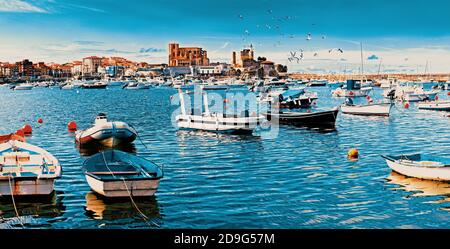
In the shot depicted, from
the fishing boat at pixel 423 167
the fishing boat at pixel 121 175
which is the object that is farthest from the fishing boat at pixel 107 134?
the fishing boat at pixel 423 167

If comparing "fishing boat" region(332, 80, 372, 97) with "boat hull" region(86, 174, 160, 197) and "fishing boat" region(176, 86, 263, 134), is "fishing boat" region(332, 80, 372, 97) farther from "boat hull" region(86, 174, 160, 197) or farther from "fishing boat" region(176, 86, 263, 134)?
"boat hull" region(86, 174, 160, 197)

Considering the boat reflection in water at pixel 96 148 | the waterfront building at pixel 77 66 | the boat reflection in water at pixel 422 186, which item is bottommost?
the boat reflection in water at pixel 96 148

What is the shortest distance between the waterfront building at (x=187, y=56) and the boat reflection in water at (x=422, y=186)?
7.34 m

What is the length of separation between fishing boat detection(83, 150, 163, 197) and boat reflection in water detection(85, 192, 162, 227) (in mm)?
146

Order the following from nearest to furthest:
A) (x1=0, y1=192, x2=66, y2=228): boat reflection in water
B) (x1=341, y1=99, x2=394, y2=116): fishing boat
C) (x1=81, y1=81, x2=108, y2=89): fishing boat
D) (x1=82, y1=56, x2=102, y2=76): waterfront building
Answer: (x1=82, y1=56, x2=102, y2=76): waterfront building, (x1=0, y1=192, x2=66, y2=228): boat reflection in water, (x1=341, y1=99, x2=394, y2=116): fishing boat, (x1=81, y1=81, x2=108, y2=89): fishing boat

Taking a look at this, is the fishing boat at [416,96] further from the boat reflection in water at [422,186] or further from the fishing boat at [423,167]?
the boat reflection in water at [422,186]

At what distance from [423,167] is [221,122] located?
43.0 ft

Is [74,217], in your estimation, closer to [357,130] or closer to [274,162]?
[274,162]

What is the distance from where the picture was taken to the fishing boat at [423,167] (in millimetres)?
12703

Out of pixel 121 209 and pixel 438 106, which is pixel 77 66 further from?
pixel 438 106

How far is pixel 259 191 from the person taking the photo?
11.5 m

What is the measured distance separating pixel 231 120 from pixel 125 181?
47.0ft

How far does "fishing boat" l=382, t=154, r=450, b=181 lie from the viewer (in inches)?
500

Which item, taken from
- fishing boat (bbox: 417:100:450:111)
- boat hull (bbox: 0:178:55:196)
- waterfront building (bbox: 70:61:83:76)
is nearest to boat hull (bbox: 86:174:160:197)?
boat hull (bbox: 0:178:55:196)
